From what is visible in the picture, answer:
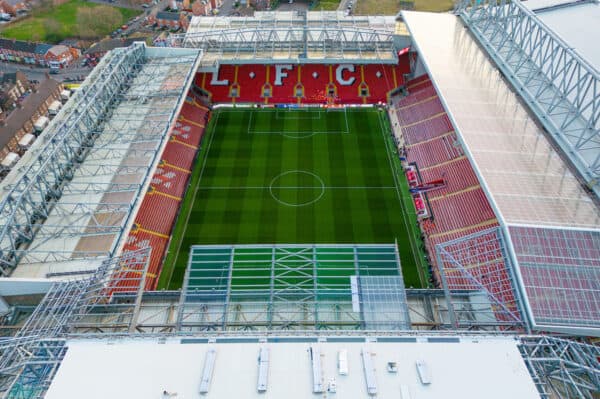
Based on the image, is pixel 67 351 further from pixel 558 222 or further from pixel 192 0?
pixel 192 0

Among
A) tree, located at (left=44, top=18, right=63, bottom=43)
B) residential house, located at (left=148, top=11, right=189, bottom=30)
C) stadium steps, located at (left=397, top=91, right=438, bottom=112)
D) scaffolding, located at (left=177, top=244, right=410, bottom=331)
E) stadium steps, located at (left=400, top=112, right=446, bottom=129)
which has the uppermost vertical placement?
residential house, located at (left=148, top=11, right=189, bottom=30)

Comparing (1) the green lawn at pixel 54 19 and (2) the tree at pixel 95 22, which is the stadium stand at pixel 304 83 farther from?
(1) the green lawn at pixel 54 19

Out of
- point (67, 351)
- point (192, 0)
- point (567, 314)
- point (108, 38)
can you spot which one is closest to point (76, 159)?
point (67, 351)

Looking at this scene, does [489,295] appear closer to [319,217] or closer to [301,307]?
[301,307]

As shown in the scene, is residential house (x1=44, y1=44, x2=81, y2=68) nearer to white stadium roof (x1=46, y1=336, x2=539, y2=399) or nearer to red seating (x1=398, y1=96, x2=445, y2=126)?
red seating (x1=398, y1=96, x2=445, y2=126)

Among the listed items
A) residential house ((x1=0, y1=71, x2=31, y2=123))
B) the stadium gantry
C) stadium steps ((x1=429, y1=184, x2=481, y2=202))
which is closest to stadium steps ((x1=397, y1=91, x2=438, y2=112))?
the stadium gantry

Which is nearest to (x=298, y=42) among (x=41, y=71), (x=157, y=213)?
(x=157, y=213)
